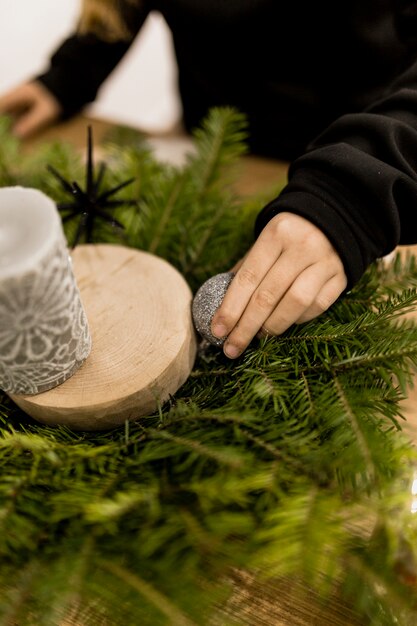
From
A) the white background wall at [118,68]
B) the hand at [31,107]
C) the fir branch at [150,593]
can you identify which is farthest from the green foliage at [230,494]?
the white background wall at [118,68]

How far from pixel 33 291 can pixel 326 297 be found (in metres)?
0.25

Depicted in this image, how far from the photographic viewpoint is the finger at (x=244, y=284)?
1.47 feet

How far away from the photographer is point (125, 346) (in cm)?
44

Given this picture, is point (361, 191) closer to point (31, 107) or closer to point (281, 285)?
point (281, 285)

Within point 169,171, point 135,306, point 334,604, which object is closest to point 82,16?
point 169,171

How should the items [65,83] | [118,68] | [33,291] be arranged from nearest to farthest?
[33,291]
[65,83]
[118,68]

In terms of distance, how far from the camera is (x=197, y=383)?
47 centimetres

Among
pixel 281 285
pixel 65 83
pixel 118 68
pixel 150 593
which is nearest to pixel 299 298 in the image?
pixel 281 285

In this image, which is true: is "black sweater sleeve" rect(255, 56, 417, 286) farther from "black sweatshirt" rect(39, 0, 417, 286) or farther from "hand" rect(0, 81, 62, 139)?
"hand" rect(0, 81, 62, 139)

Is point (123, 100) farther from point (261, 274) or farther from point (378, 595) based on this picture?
point (378, 595)

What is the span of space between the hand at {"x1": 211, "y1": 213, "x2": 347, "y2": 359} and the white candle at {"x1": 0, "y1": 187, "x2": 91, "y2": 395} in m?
0.13

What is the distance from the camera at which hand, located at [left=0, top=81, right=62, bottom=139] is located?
36.1 inches

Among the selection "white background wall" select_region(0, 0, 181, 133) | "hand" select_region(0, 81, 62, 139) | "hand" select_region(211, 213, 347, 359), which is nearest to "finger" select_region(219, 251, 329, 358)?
"hand" select_region(211, 213, 347, 359)

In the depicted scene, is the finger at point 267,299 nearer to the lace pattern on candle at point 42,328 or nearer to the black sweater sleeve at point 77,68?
the lace pattern on candle at point 42,328
